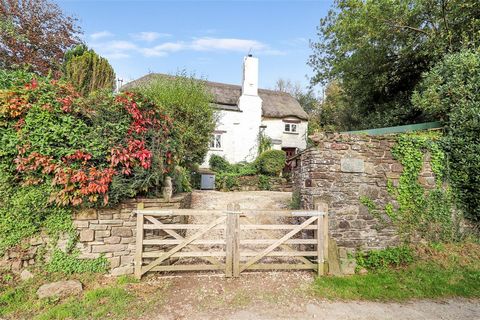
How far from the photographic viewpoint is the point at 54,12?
11.3 m

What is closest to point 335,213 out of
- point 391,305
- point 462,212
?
point 391,305

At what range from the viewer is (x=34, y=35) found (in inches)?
416

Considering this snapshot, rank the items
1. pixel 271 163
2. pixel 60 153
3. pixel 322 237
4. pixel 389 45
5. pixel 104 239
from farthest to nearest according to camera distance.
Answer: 1. pixel 271 163
2. pixel 389 45
3. pixel 322 237
4. pixel 104 239
5. pixel 60 153

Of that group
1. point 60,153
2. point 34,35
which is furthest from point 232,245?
point 34,35

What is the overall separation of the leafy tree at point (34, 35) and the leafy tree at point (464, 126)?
13612 mm

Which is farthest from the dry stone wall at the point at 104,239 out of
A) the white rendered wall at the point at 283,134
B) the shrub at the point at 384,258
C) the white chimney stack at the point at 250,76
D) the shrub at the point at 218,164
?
the white rendered wall at the point at 283,134

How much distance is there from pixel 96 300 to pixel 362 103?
12880 millimetres

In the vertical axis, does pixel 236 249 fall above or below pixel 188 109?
below

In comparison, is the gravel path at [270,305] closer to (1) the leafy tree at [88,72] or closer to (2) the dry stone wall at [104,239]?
(2) the dry stone wall at [104,239]

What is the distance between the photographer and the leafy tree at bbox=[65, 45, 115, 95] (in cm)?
659

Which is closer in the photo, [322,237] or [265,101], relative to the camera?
[322,237]

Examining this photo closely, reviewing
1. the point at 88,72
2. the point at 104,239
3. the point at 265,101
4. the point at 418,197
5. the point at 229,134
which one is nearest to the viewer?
the point at 104,239

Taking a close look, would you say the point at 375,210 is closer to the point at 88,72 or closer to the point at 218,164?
the point at 88,72

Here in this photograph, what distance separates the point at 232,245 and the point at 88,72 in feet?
21.6
